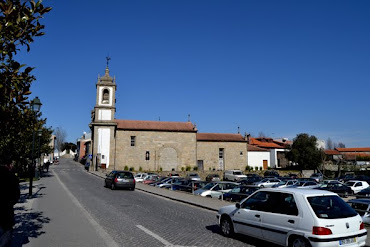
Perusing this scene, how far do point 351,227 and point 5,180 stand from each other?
21.7ft

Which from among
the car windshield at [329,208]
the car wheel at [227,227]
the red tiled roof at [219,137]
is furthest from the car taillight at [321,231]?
the red tiled roof at [219,137]

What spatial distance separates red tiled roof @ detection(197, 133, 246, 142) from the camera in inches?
2218

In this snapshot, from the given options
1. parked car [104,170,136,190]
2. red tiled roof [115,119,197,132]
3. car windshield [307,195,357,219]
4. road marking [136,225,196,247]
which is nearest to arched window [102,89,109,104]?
red tiled roof [115,119,197,132]

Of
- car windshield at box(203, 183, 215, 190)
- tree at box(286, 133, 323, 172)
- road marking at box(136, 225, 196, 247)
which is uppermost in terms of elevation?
tree at box(286, 133, 323, 172)

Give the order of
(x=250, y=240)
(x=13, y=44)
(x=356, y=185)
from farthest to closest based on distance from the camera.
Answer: (x=356, y=185) → (x=250, y=240) → (x=13, y=44)

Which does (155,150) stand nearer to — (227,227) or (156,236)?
(156,236)

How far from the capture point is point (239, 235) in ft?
26.9

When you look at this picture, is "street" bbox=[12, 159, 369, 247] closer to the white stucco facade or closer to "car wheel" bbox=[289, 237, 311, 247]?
"car wheel" bbox=[289, 237, 311, 247]

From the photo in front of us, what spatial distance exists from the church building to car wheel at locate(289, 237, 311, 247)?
4556 centimetres

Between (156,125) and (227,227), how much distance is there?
47.3 m

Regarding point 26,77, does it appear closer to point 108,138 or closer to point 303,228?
point 303,228

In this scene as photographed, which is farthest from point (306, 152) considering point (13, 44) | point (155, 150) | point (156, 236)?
point (13, 44)

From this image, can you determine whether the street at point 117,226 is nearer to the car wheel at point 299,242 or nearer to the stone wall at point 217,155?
the car wheel at point 299,242

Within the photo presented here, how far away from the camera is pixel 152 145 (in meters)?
52.9
